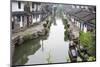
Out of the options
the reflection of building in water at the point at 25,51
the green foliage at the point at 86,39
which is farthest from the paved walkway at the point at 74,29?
the reflection of building in water at the point at 25,51

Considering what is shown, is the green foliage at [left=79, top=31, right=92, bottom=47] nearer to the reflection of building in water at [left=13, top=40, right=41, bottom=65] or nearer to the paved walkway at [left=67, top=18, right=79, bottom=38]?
the paved walkway at [left=67, top=18, right=79, bottom=38]

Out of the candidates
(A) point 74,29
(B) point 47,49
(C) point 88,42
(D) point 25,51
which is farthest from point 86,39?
(D) point 25,51

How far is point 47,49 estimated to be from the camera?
2014 millimetres

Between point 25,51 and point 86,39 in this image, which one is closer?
point 25,51

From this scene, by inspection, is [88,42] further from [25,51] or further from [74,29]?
[25,51]

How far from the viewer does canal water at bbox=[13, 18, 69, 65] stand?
1.93 metres

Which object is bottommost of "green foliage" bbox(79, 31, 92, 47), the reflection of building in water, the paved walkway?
the reflection of building in water

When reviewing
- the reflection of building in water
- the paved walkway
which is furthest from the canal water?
the paved walkway

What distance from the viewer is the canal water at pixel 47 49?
6.33ft

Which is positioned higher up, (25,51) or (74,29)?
(74,29)

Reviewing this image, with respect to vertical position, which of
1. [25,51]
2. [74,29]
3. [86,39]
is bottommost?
[25,51]

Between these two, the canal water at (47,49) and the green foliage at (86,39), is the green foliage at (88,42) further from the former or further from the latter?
the canal water at (47,49)

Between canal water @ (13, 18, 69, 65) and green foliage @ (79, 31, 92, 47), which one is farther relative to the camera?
green foliage @ (79, 31, 92, 47)

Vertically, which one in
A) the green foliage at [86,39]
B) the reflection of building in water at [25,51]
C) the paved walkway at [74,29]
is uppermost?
the paved walkway at [74,29]
